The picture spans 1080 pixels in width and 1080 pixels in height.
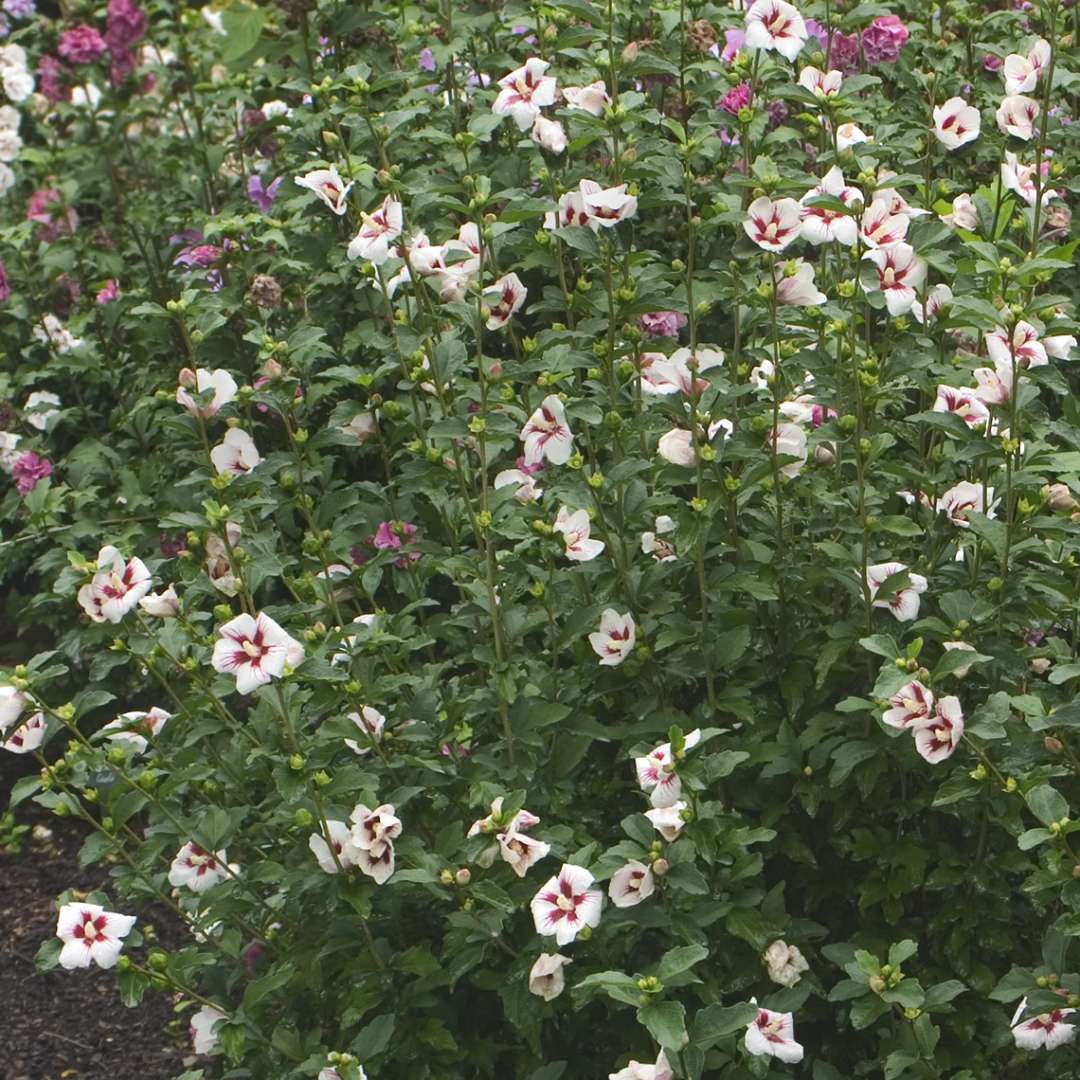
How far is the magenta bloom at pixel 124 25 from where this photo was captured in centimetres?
475

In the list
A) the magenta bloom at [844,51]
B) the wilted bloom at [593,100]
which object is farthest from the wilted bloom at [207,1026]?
the magenta bloom at [844,51]

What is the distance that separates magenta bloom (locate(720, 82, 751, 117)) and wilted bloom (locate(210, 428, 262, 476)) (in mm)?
1035

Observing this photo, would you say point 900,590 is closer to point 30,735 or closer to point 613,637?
point 613,637

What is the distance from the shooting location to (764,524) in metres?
2.55

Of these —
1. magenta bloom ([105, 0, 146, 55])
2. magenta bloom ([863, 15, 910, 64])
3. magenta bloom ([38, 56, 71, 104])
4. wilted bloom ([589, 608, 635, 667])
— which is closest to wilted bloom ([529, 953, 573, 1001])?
wilted bloom ([589, 608, 635, 667])

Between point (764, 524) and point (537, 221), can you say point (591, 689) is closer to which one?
point (764, 524)

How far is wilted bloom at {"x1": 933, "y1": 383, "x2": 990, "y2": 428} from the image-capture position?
2.35m

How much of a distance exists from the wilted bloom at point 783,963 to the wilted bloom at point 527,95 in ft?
3.98

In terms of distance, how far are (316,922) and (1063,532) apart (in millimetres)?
1179

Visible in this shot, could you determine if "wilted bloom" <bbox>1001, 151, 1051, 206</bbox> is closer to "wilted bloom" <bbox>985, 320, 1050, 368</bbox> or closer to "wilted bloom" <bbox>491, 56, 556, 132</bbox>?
"wilted bloom" <bbox>985, 320, 1050, 368</bbox>

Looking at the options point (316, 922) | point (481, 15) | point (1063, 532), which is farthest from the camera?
point (481, 15)

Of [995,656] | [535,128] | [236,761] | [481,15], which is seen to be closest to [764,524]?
[995,656]

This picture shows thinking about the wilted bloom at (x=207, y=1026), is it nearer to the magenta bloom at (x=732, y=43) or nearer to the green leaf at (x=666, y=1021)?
the green leaf at (x=666, y=1021)

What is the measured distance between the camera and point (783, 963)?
2283 millimetres
